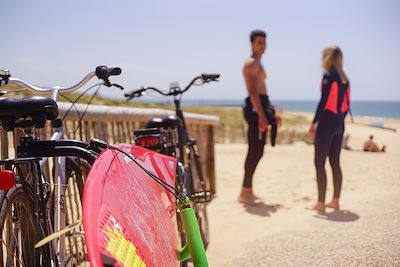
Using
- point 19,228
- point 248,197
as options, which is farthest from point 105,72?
point 248,197

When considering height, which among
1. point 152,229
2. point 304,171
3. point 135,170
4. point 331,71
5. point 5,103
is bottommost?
point 304,171

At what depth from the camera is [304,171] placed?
8.51 m

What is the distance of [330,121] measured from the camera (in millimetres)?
4879

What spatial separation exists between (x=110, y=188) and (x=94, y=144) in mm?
431

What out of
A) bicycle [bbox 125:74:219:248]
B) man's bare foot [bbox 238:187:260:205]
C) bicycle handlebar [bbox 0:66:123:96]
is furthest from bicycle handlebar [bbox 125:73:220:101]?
man's bare foot [bbox 238:187:260:205]

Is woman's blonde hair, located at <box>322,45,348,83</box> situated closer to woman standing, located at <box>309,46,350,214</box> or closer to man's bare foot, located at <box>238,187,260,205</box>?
woman standing, located at <box>309,46,350,214</box>

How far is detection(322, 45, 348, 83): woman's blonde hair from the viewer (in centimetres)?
479

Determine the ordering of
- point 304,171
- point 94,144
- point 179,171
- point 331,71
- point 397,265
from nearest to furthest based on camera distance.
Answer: point 94,144, point 397,265, point 179,171, point 331,71, point 304,171

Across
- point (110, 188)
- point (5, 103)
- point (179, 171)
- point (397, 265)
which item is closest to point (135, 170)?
point (110, 188)

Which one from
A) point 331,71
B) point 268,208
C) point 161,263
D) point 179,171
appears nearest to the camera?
point 161,263

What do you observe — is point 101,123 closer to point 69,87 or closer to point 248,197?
point 69,87

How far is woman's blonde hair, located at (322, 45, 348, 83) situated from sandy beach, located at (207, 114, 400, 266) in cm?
→ 154

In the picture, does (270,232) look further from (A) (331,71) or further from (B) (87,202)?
(B) (87,202)

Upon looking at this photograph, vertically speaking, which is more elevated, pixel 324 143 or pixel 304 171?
pixel 324 143
